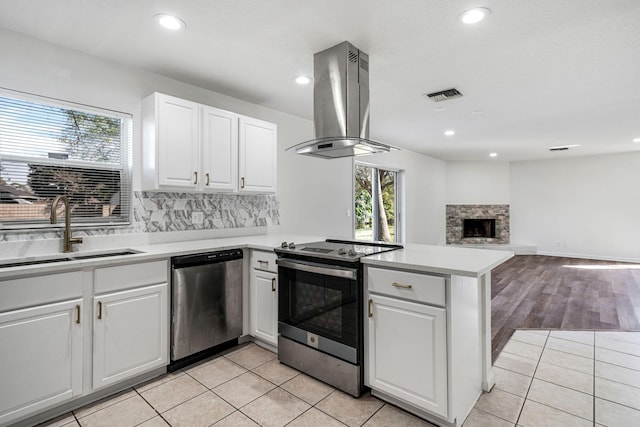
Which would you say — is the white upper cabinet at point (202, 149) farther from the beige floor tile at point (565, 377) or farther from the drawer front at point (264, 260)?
the beige floor tile at point (565, 377)

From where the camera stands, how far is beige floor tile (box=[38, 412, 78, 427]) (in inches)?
74.1

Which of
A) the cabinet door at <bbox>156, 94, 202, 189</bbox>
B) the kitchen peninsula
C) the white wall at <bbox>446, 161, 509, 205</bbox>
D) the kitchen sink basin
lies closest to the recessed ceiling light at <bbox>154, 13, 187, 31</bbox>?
the cabinet door at <bbox>156, 94, 202, 189</bbox>

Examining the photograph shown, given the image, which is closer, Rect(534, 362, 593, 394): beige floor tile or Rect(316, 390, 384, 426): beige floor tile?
Rect(316, 390, 384, 426): beige floor tile

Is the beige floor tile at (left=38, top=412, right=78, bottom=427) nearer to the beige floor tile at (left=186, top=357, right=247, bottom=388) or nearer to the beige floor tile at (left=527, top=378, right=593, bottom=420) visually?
the beige floor tile at (left=186, top=357, right=247, bottom=388)

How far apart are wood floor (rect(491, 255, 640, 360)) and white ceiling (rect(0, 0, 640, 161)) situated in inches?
96.9

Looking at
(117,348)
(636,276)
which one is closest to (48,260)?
(117,348)

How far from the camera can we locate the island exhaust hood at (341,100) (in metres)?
2.45

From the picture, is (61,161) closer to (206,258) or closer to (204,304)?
(206,258)

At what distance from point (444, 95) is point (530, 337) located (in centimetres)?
260

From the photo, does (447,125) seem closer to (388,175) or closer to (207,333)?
(388,175)

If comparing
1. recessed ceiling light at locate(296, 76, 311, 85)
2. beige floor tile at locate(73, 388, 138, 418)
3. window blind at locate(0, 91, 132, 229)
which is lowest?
beige floor tile at locate(73, 388, 138, 418)

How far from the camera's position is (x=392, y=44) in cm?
Result: 246

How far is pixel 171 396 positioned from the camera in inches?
84.7

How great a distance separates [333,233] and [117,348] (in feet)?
10.4
